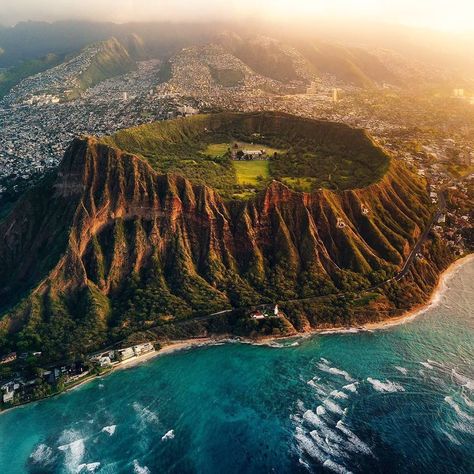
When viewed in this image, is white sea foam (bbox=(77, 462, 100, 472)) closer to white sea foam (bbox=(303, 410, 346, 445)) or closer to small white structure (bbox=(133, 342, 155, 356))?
small white structure (bbox=(133, 342, 155, 356))

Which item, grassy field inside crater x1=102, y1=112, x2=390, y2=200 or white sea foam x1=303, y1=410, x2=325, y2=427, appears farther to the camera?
grassy field inside crater x1=102, y1=112, x2=390, y2=200

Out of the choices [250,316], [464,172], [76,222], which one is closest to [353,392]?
[250,316]

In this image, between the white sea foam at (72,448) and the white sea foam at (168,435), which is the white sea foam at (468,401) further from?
the white sea foam at (72,448)

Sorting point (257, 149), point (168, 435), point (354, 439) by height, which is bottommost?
point (168, 435)

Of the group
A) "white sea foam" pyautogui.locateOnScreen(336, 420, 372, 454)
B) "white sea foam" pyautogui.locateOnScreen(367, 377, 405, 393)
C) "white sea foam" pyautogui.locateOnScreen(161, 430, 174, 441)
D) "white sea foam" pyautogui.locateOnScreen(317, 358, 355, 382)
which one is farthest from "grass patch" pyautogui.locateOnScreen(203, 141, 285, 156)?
"white sea foam" pyautogui.locateOnScreen(336, 420, 372, 454)

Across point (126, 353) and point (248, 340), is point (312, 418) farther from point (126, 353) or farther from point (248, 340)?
point (126, 353)

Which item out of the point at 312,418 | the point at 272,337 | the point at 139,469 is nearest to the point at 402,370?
the point at 312,418

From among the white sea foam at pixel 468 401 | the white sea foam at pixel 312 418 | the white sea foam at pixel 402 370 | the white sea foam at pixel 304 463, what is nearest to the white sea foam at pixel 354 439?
the white sea foam at pixel 312 418
